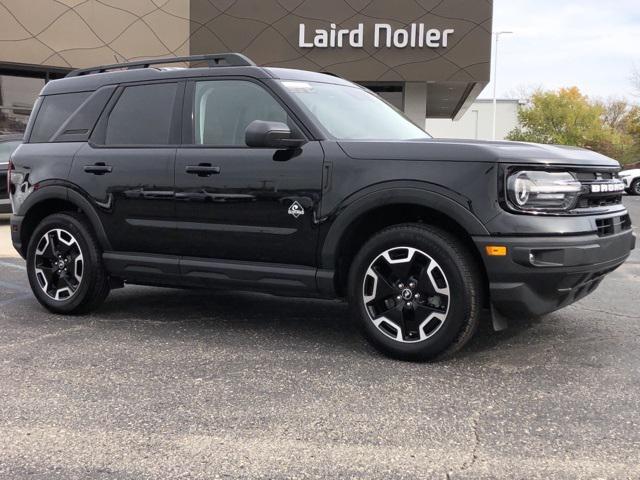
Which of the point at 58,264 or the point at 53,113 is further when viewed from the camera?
the point at 53,113

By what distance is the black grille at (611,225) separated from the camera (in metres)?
3.79

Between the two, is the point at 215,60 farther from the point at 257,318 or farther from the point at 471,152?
the point at 471,152

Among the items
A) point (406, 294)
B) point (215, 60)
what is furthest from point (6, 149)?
point (406, 294)

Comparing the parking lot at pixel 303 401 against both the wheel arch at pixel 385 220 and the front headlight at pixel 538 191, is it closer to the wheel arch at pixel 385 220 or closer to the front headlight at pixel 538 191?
the wheel arch at pixel 385 220

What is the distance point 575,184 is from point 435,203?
800 millimetres

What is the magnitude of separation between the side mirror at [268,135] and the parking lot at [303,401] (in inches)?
52.9

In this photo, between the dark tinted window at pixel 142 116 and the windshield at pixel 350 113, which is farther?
the dark tinted window at pixel 142 116

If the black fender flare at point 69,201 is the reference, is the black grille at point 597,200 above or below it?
above

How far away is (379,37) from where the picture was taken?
1931 centimetres

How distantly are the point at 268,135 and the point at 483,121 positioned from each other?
54.2 meters

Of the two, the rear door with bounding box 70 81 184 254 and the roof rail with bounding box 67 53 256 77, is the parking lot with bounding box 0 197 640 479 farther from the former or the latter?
the roof rail with bounding box 67 53 256 77

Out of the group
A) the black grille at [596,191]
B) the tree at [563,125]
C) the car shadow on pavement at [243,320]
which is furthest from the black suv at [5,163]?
the tree at [563,125]

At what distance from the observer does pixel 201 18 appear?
65.5 ft

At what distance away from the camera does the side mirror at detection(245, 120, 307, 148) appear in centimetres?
399
